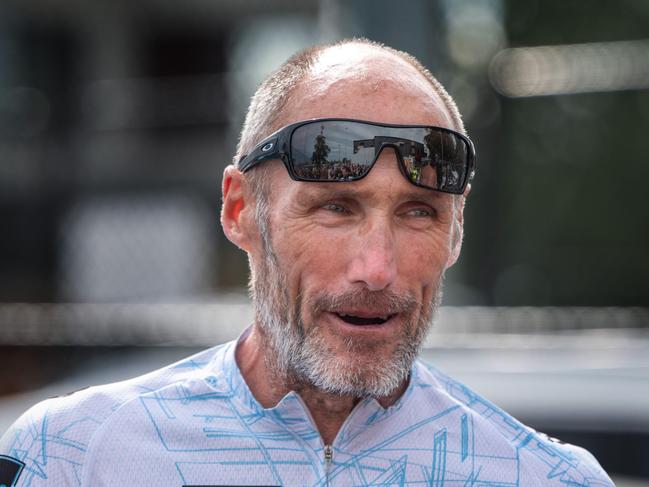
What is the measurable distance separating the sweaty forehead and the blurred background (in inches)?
48.5

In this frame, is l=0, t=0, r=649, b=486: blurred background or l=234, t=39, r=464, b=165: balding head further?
l=0, t=0, r=649, b=486: blurred background

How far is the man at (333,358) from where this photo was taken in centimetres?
185

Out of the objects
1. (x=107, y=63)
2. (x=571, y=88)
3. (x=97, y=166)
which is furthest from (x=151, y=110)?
(x=571, y=88)

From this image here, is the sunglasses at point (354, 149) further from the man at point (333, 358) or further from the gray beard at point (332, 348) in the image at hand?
the gray beard at point (332, 348)

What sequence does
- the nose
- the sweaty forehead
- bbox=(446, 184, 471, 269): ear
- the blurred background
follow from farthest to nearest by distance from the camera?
the blurred background < bbox=(446, 184, 471, 269): ear < the sweaty forehead < the nose

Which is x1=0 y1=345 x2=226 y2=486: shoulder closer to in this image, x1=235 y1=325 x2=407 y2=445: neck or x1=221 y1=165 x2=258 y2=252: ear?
x1=235 y1=325 x2=407 y2=445: neck

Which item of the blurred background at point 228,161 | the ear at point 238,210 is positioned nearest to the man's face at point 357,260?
the ear at point 238,210

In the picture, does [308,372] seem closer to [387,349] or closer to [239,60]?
[387,349]

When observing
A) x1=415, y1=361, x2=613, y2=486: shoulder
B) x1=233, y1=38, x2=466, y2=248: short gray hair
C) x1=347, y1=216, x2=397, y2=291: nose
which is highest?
x1=233, y1=38, x2=466, y2=248: short gray hair

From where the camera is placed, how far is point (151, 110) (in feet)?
38.6

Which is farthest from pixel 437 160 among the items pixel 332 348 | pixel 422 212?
pixel 332 348

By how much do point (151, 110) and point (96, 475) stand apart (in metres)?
10.3

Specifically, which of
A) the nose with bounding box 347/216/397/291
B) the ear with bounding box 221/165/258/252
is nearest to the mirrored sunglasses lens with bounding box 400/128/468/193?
the nose with bounding box 347/216/397/291

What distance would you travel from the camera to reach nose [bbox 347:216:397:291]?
5.90 ft
